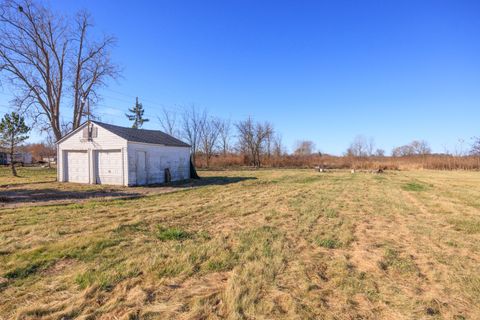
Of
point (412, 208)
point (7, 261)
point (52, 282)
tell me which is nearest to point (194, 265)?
point (52, 282)

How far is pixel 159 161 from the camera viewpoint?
1664cm

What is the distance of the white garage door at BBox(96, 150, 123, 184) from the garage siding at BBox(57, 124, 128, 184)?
10.2 inches

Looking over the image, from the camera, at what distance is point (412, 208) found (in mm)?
8250

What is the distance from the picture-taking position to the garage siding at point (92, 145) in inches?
574

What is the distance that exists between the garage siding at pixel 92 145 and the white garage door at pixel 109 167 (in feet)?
0.85

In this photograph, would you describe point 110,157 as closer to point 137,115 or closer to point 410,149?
point 137,115

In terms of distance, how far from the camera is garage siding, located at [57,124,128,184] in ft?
47.8

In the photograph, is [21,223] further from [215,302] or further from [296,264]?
[296,264]

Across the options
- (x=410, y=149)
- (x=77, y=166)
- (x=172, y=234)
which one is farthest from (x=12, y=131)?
(x=410, y=149)

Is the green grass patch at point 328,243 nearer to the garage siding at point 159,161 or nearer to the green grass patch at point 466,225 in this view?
the green grass patch at point 466,225

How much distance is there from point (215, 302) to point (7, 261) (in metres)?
3.16

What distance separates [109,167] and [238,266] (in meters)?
13.6

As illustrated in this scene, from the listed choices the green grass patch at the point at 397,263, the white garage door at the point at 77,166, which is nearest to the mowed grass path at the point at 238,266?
the green grass patch at the point at 397,263

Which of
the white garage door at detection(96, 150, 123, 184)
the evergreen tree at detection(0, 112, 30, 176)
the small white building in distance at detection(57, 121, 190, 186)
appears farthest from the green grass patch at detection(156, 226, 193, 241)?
the evergreen tree at detection(0, 112, 30, 176)
